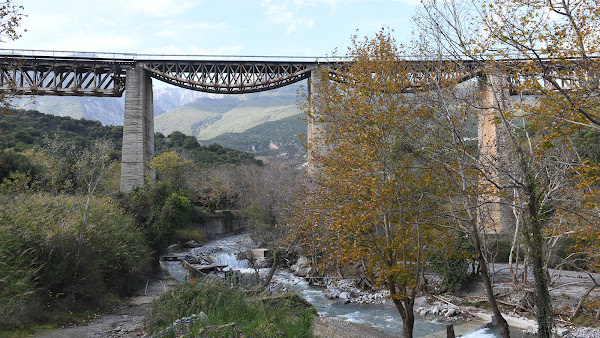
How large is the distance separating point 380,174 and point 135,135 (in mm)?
21905

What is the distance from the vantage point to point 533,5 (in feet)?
25.5

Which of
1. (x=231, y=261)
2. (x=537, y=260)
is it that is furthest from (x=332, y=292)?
(x=537, y=260)

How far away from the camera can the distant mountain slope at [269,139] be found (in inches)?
4048

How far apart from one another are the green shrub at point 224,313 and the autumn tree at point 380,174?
2.73m

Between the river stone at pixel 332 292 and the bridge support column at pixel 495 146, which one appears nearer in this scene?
the bridge support column at pixel 495 146

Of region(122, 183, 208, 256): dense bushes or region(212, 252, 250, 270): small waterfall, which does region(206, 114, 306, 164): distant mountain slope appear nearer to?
region(212, 252, 250, 270): small waterfall

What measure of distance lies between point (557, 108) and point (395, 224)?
18.0 ft

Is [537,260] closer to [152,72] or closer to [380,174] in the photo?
[380,174]

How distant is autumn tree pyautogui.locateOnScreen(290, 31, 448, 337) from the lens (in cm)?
1105

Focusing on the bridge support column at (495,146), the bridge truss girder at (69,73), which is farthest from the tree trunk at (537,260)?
the bridge truss girder at (69,73)

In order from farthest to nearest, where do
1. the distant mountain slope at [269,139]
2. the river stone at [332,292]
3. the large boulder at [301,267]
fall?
the distant mountain slope at [269,139], the large boulder at [301,267], the river stone at [332,292]

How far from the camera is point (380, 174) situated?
11688 mm

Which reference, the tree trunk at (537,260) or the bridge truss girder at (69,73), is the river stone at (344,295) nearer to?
the tree trunk at (537,260)

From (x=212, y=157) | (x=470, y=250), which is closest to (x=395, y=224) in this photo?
(x=470, y=250)
